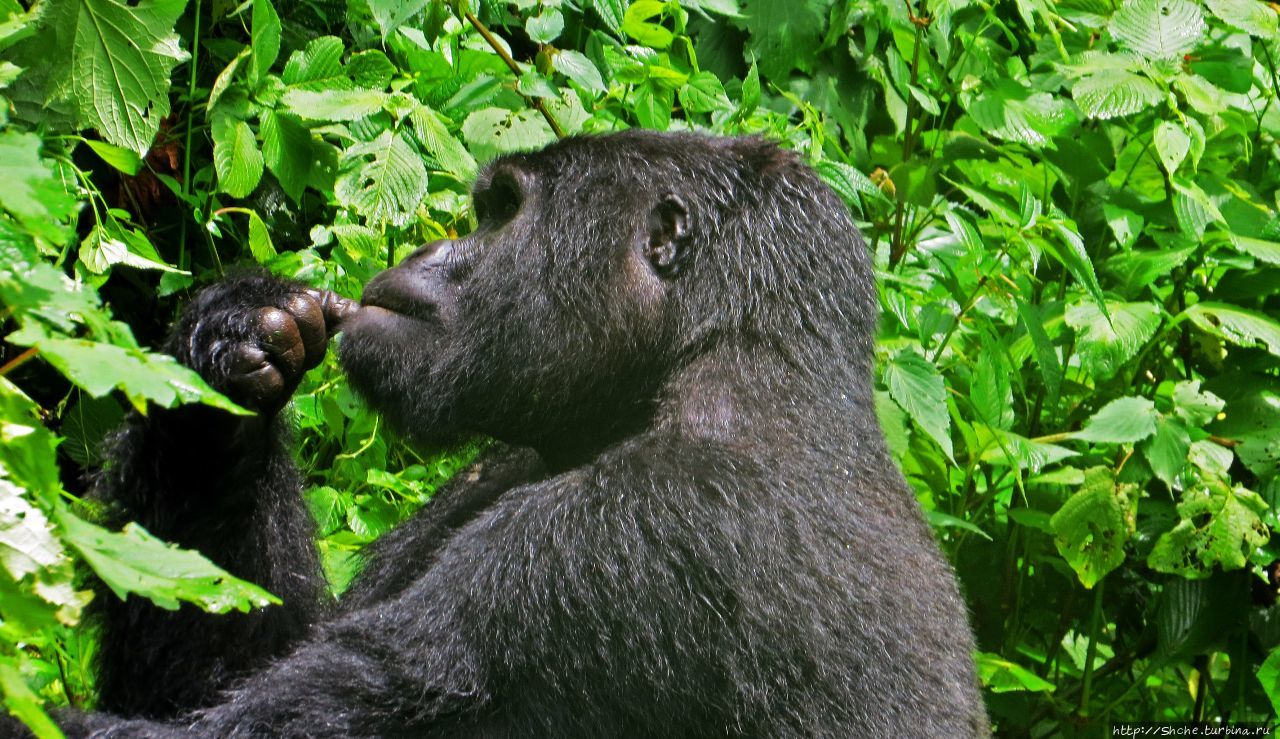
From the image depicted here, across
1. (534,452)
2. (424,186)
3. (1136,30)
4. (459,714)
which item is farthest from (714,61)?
(459,714)

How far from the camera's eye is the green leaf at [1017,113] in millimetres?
4141

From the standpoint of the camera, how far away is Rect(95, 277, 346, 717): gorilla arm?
283cm

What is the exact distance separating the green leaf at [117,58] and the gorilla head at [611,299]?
2.33ft

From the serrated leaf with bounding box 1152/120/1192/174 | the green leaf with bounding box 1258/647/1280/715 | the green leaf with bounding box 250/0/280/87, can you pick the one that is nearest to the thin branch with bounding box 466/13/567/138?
the green leaf with bounding box 250/0/280/87

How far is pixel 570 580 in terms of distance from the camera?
228 centimetres

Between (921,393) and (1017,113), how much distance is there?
1.19 metres

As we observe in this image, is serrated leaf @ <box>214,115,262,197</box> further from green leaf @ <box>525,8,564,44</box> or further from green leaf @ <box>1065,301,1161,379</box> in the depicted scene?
green leaf @ <box>1065,301,1161,379</box>

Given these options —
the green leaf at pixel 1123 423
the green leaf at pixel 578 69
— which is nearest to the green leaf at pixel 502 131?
the green leaf at pixel 578 69

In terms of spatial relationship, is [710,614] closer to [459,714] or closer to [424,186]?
[459,714]

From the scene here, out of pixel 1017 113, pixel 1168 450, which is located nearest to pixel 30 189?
pixel 1168 450

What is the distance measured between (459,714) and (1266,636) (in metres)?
2.81

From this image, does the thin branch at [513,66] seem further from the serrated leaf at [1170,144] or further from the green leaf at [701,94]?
the serrated leaf at [1170,144]

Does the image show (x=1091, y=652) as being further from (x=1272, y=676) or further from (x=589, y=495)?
(x=589, y=495)

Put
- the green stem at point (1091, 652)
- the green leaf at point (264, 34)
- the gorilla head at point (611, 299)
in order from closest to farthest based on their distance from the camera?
the gorilla head at point (611, 299), the green leaf at point (264, 34), the green stem at point (1091, 652)
